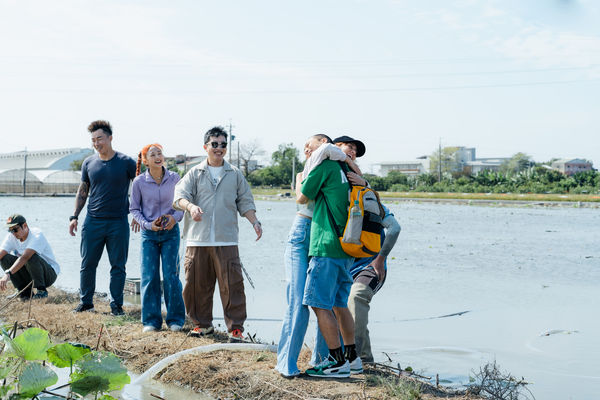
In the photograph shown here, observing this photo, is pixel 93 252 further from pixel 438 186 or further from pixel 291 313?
pixel 438 186

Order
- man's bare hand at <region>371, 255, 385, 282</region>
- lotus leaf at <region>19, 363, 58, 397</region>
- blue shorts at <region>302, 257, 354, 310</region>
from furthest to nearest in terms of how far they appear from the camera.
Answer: man's bare hand at <region>371, 255, 385, 282</region>, blue shorts at <region>302, 257, 354, 310</region>, lotus leaf at <region>19, 363, 58, 397</region>

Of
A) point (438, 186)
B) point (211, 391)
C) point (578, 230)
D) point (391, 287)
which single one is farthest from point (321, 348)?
point (438, 186)

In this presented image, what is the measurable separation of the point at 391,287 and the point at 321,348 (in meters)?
6.50

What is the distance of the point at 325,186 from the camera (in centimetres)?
438

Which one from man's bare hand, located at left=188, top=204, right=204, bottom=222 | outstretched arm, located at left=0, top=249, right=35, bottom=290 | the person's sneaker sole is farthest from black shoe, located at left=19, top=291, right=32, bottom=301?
the person's sneaker sole

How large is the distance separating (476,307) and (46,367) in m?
7.48

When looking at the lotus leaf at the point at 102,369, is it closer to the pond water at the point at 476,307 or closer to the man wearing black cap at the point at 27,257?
the pond water at the point at 476,307

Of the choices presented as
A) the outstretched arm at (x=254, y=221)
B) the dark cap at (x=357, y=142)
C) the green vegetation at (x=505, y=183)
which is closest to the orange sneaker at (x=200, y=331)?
the outstretched arm at (x=254, y=221)

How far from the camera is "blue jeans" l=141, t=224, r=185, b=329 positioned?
599 centimetres

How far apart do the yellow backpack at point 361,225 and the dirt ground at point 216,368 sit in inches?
35.6

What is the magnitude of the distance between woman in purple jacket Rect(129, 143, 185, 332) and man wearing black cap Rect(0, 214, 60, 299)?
2053 millimetres

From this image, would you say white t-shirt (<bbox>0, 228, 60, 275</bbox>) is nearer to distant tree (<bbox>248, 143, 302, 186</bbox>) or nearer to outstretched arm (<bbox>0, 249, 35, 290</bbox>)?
outstretched arm (<bbox>0, 249, 35, 290</bbox>)

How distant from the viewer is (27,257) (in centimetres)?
730

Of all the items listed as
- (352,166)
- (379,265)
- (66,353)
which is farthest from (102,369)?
(379,265)
